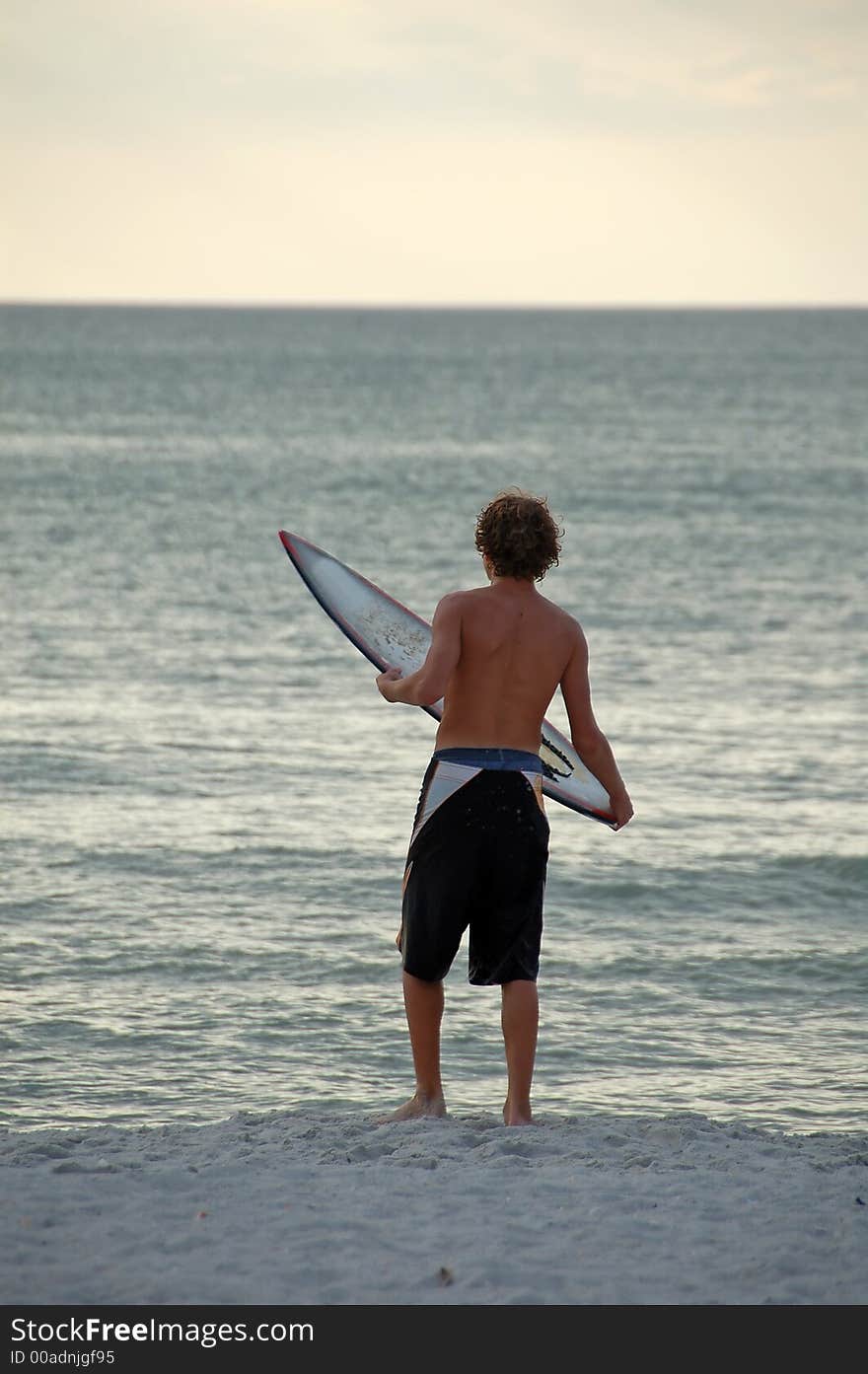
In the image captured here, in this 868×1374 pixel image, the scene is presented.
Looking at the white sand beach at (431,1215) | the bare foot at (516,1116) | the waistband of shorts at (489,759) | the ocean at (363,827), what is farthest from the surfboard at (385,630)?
the ocean at (363,827)

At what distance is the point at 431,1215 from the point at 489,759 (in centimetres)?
134

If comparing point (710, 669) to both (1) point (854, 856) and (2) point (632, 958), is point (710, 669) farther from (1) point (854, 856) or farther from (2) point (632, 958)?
(2) point (632, 958)

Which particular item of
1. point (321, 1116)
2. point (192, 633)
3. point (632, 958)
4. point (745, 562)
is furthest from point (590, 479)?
point (321, 1116)

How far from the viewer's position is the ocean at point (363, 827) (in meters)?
7.46

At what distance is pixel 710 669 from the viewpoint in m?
16.5

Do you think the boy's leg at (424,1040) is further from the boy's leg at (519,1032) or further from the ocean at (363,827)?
the ocean at (363,827)

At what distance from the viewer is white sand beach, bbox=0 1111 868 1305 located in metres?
4.16

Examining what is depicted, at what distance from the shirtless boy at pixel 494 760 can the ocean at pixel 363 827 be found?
2.02 metres

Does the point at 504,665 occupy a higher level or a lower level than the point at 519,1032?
higher

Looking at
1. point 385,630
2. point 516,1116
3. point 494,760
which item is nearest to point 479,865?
point 494,760

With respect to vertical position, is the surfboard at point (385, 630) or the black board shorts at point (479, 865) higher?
the surfboard at point (385, 630)

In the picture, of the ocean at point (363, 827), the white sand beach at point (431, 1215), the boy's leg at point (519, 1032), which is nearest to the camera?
the white sand beach at point (431, 1215)

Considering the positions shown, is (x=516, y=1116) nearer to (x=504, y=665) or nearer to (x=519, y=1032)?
(x=519, y=1032)

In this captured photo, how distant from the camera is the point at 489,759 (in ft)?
16.7
